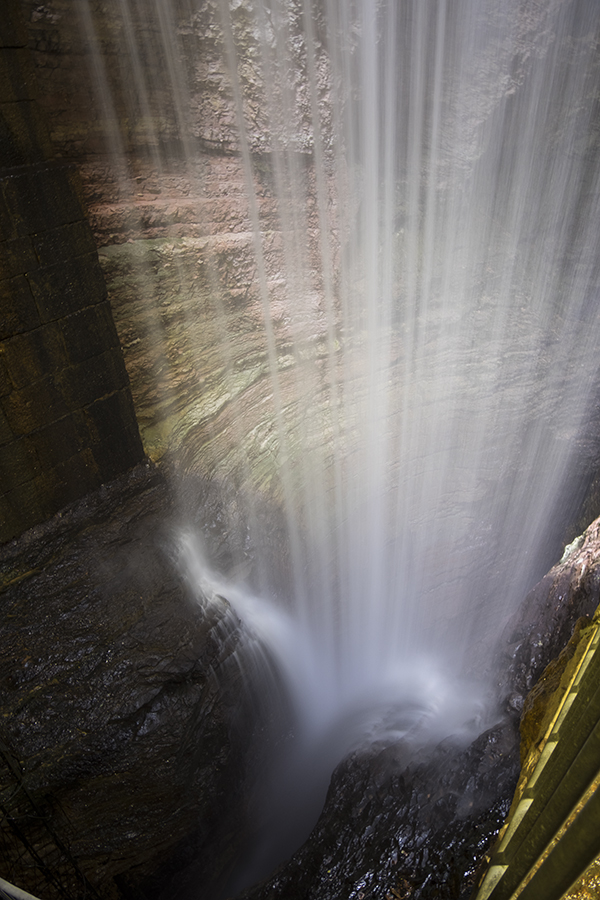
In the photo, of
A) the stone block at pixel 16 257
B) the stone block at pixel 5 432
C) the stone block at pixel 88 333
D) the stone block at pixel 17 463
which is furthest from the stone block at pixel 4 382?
the stone block at pixel 16 257

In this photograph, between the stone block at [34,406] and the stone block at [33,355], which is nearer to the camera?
the stone block at [33,355]

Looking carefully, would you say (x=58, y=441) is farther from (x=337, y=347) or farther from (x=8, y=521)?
(x=337, y=347)

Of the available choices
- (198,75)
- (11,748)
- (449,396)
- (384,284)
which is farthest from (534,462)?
(11,748)

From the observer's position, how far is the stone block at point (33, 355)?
3.96 m

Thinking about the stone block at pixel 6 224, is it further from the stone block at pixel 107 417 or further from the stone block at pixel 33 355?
the stone block at pixel 107 417

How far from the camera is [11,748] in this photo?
3.69 metres

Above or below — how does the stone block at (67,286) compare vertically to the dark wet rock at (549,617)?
above

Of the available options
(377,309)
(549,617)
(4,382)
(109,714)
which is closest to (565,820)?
(549,617)

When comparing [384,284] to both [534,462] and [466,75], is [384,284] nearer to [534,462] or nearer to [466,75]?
[466,75]

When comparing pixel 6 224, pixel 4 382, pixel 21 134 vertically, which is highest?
pixel 21 134

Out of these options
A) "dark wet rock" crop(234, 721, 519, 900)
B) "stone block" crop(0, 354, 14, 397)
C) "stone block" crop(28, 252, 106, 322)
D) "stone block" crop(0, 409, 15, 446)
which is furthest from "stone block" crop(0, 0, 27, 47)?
"dark wet rock" crop(234, 721, 519, 900)

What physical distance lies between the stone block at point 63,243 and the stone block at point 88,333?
0.42 meters

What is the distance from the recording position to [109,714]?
3.92 metres

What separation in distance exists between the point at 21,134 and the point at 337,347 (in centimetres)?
349
